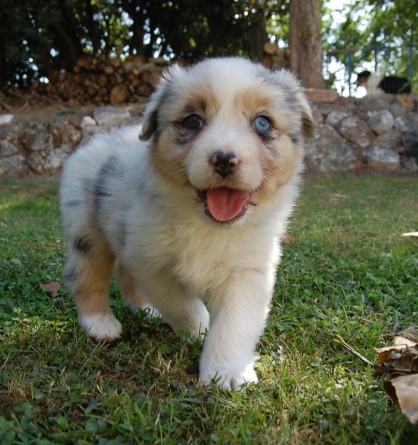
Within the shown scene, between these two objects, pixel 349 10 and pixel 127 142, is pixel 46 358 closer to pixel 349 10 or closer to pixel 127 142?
pixel 127 142

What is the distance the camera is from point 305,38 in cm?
1103

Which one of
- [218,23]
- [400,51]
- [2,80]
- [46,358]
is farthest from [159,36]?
[46,358]

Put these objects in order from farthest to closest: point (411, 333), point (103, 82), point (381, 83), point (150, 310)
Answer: point (381, 83)
point (103, 82)
point (150, 310)
point (411, 333)

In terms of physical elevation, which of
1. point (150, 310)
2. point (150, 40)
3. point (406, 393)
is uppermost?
point (406, 393)

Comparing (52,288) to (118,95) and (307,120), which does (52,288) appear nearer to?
(307,120)

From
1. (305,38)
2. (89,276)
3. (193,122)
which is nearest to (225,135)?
(193,122)

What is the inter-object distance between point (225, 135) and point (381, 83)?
13.0m

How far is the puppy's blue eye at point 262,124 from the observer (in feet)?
8.06

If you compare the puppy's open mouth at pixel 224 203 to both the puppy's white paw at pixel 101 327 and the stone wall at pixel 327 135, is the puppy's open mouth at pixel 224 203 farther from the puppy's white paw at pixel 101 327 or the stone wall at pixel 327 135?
the stone wall at pixel 327 135

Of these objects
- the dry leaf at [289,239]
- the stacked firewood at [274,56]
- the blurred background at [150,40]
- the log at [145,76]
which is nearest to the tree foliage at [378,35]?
the blurred background at [150,40]

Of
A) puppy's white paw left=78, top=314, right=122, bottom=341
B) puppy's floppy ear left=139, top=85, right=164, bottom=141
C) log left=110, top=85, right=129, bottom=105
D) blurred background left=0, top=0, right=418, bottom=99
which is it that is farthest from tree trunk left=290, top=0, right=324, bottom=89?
puppy's white paw left=78, top=314, right=122, bottom=341

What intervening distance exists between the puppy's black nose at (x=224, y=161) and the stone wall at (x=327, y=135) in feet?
27.0

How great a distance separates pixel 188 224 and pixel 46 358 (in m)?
0.86

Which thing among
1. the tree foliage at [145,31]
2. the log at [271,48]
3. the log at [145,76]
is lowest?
the log at [145,76]
